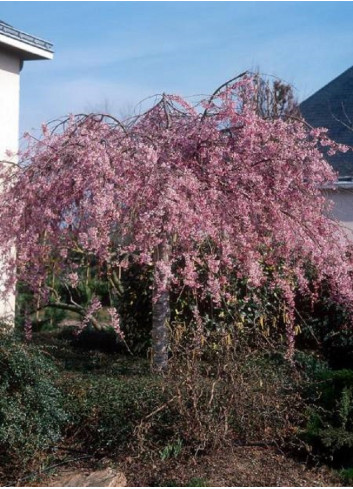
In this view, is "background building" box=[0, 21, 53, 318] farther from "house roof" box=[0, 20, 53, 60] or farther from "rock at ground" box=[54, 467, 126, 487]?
"rock at ground" box=[54, 467, 126, 487]

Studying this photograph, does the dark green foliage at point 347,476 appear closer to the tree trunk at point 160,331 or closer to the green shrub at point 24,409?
the green shrub at point 24,409

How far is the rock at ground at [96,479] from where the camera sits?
524cm

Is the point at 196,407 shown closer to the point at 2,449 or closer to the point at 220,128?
Result: the point at 2,449

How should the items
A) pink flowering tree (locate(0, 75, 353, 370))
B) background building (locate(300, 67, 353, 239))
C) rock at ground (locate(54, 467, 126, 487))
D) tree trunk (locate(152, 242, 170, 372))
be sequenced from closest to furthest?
rock at ground (locate(54, 467, 126, 487)), pink flowering tree (locate(0, 75, 353, 370)), tree trunk (locate(152, 242, 170, 372)), background building (locate(300, 67, 353, 239))

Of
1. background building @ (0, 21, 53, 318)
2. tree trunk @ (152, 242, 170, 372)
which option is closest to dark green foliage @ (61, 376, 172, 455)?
tree trunk @ (152, 242, 170, 372)

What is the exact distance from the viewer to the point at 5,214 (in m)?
7.16

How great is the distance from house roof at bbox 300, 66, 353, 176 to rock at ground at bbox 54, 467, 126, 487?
427 inches

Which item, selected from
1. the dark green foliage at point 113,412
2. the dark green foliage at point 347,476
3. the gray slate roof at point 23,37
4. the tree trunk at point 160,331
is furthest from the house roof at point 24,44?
the dark green foliage at point 347,476

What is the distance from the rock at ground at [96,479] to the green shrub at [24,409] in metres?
0.28

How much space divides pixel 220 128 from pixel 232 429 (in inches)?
110

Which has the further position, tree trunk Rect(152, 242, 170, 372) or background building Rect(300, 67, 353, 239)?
background building Rect(300, 67, 353, 239)

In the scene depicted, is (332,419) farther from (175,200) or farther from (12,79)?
(12,79)

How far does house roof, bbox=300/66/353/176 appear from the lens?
16.0m

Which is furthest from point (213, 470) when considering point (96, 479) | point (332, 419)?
point (332, 419)
